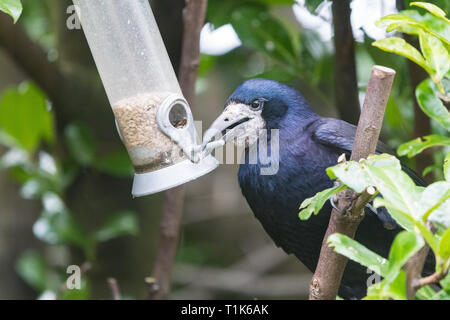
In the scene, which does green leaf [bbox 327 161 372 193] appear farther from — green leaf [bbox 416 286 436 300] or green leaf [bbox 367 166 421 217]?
green leaf [bbox 416 286 436 300]

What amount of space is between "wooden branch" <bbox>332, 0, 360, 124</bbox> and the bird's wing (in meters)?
0.20

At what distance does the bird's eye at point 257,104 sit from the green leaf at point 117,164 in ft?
2.32

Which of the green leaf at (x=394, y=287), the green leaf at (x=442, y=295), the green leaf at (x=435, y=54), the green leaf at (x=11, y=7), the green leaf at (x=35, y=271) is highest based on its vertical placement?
the green leaf at (x=11, y=7)

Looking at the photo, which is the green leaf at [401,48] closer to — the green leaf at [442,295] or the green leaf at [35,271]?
the green leaf at [442,295]

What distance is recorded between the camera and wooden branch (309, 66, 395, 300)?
1.27 m

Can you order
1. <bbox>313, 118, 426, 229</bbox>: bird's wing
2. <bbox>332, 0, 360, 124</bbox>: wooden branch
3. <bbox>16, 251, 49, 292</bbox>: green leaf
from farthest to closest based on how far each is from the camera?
<bbox>16, 251, 49, 292</bbox>: green leaf
<bbox>332, 0, 360, 124</bbox>: wooden branch
<bbox>313, 118, 426, 229</bbox>: bird's wing

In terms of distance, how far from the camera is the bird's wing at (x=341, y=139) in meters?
2.00

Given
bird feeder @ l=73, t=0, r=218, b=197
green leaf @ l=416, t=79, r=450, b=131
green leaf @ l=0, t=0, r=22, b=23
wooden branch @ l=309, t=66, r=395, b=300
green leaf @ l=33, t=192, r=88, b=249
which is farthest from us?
green leaf @ l=33, t=192, r=88, b=249

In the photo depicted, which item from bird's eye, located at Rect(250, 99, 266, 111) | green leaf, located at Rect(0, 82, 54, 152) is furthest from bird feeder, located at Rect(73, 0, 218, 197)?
green leaf, located at Rect(0, 82, 54, 152)

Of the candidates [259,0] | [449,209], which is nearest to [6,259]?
[259,0]

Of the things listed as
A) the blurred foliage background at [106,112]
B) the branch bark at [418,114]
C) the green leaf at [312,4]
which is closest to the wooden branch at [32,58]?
the blurred foliage background at [106,112]

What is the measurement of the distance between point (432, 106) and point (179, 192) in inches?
39.6

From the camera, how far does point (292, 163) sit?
6.87 ft
